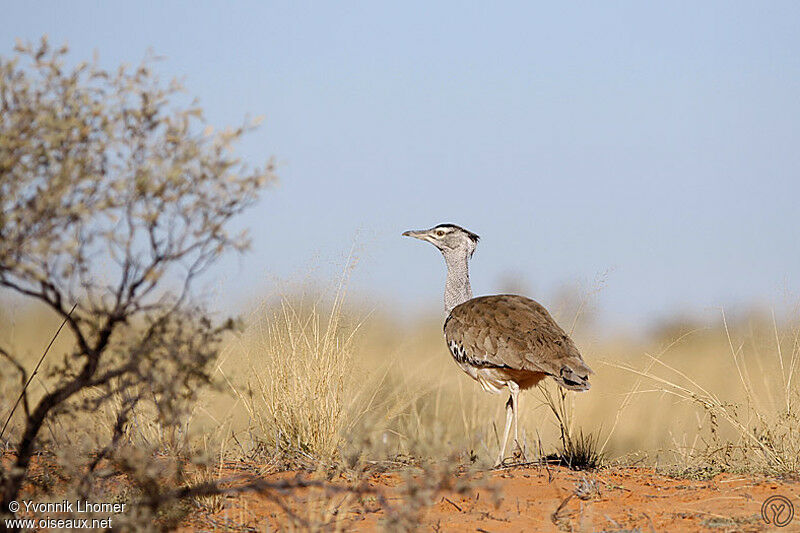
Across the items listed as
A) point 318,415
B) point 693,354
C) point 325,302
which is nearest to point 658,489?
point 318,415

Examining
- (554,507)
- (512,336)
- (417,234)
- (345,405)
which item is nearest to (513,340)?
(512,336)

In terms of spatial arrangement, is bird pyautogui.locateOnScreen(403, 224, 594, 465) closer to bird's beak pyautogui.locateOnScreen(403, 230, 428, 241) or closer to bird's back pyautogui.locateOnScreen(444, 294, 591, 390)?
bird's back pyautogui.locateOnScreen(444, 294, 591, 390)

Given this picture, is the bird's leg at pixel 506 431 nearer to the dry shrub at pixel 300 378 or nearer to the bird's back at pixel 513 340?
the bird's back at pixel 513 340

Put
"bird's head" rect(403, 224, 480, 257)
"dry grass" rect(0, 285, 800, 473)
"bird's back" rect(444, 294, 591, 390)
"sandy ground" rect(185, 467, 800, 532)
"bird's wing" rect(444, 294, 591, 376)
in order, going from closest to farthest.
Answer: "sandy ground" rect(185, 467, 800, 532)
"dry grass" rect(0, 285, 800, 473)
"bird's back" rect(444, 294, 591, 390)
"bird's wing" rect(444, 294, 591, 376)
"bird's head" rect(403, 224, 480, 257)

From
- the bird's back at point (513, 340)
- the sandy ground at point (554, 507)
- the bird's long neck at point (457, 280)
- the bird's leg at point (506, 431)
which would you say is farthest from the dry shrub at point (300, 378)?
the bird's long neck at point (457, 280)

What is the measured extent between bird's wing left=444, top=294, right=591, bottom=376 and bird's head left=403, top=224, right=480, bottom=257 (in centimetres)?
82

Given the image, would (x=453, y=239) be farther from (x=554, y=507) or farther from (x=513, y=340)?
(x=554, y=507)

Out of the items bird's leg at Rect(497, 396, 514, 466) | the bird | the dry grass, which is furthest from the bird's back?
bird's leg at Rect(497, 396, 514, 466)

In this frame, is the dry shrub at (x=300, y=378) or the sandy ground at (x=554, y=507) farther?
the dry shrub at (x=300, y=378)

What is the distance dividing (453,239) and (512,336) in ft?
5.82

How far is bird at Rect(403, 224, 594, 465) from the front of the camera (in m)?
6.14

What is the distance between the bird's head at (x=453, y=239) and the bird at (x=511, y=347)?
57 cm

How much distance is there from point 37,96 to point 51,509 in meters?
1.83

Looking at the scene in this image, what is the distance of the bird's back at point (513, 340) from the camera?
6.11 metres
